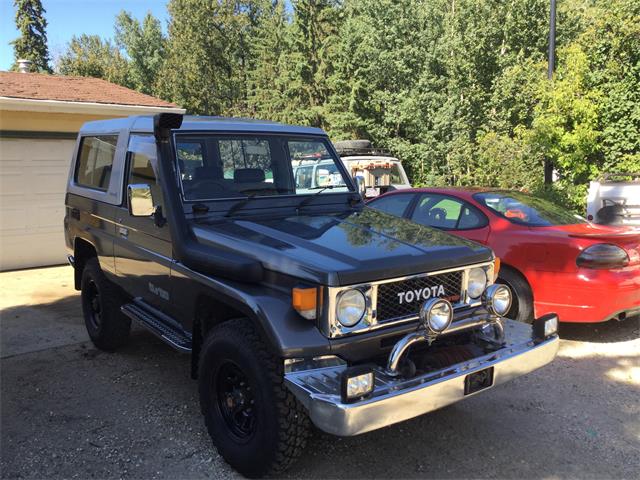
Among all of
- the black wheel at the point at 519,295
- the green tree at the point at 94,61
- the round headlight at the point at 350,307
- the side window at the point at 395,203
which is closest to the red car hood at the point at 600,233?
the black wheel at the point at 519,295

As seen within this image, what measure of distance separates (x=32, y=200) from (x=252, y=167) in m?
6.88

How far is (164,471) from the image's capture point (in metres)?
3.22

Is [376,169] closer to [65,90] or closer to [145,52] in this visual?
[65,90]

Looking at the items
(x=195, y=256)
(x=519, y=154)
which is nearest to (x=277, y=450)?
(x=195, y=256)

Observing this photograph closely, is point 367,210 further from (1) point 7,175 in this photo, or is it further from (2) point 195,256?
(1) point 7,175

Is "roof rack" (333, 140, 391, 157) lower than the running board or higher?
higher

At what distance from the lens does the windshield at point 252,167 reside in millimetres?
3875

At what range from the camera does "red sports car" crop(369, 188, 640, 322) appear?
4.93m

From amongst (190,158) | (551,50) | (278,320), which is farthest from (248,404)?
(551,50)

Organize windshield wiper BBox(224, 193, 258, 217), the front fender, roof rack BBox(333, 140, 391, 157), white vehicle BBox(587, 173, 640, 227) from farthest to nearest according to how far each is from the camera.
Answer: roof rack BBox(333, 140, 391, 157)
white vehicle BBox(587, 173, 640, 227)
windshield wiper BBox(224, 193, 258, 217)
the front fender

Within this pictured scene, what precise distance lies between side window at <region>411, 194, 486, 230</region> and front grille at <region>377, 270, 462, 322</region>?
2.64 metres

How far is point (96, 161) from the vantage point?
17.2ft

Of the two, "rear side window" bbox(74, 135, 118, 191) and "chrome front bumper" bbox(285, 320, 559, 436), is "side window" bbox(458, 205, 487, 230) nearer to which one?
"chrome front bumper" bbox(285, 320, 559, 436)

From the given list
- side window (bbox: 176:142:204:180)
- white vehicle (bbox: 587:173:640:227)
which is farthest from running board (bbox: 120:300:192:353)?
white vehicle (bbox: 587:173:640:227)
